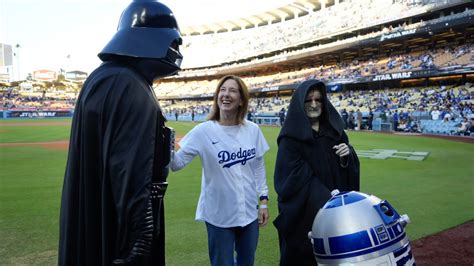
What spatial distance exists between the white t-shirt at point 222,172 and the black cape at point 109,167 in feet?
4.46

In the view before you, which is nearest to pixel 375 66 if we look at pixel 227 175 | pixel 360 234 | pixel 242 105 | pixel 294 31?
pixel 294 31

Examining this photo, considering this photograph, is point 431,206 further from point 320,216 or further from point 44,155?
point 44,155

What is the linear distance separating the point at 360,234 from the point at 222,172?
62.1 inches

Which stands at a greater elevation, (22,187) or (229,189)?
(229,189)

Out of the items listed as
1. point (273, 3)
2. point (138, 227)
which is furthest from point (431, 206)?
A: point (273, 3)

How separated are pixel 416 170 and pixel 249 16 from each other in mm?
75162

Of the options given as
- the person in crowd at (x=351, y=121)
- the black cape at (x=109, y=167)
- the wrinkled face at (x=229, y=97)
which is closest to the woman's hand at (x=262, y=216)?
the wrinkled face at (x=229, y=97)

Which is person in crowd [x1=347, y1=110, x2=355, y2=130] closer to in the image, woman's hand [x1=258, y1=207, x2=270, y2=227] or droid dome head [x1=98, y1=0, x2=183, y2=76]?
woman's hand [x1=258, y1=207, x2=270, y2=227]

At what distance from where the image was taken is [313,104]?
3051mm

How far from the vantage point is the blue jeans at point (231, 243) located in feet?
10.0

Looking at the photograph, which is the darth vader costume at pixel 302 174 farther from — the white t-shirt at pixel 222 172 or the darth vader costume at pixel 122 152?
the darth vader costume at pixel 122 152

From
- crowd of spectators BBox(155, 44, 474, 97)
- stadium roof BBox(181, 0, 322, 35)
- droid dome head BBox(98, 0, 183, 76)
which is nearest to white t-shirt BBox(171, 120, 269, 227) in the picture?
droid dome head BBox(98, 0, 183, 76)

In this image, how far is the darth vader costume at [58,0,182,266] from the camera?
159cm

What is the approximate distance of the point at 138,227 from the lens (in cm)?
157
